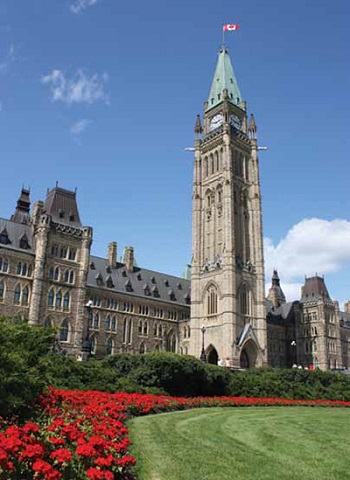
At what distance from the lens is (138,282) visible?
70062 millimetres

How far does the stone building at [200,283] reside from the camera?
50.9 meters

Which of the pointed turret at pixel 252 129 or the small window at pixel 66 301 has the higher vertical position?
the pointed turret at pixel 252 129

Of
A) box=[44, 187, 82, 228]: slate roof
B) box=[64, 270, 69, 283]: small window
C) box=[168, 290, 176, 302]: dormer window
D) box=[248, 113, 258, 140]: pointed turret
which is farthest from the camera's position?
box=[248, 113, 258, 140]: pointed turret

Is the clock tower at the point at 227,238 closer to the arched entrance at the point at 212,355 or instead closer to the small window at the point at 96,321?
the arched entrance at the point at 212,355

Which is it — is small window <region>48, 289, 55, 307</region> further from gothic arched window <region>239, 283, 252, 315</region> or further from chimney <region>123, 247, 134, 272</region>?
gothic arched window <region>239, 283, 252, 315</region>

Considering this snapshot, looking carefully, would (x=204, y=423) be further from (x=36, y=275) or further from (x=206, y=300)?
(x=206, y=300)

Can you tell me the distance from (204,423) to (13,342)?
7.55 m

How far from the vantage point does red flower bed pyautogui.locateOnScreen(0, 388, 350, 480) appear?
7332mm

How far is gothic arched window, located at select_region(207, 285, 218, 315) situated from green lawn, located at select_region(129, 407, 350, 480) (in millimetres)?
46439

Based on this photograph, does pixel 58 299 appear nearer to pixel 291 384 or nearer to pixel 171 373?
pixel 171 373

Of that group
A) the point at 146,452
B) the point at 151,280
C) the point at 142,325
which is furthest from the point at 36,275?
the point at 146,452

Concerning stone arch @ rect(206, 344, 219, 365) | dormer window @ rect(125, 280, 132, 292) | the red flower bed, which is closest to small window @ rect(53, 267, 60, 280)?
dormer window @ rect(125, 280, 132, 292)

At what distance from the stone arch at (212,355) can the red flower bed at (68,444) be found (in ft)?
157

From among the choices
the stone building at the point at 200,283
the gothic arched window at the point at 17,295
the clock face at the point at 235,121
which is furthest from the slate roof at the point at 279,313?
the gothic arched window at the point at 17,295
